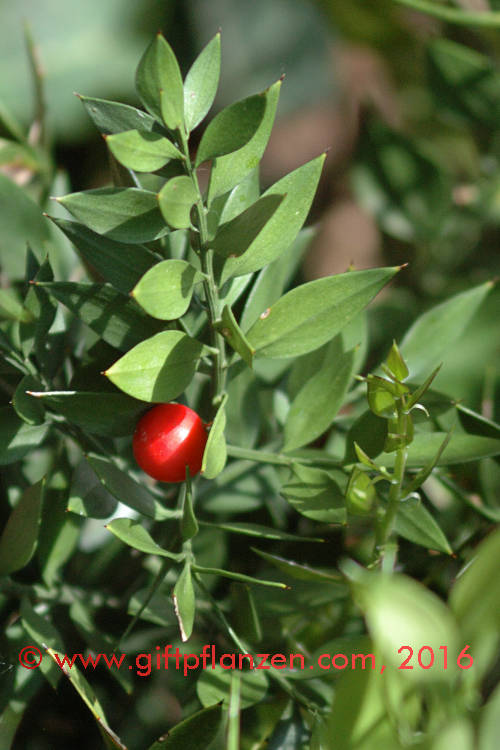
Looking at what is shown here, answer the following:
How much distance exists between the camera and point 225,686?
0.35 m

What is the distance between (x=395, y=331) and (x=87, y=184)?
0.54 metres

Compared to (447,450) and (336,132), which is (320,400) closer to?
(447,450)

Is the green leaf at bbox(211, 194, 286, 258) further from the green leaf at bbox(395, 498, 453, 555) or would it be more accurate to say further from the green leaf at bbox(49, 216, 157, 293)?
the green leaf at bbox(395, 498, 453, 555)

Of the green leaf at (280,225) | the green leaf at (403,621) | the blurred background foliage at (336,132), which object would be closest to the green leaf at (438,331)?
the blurred background foliage at (336,132)

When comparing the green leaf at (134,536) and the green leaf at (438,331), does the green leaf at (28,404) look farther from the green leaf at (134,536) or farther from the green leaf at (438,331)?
the green leaf at (438,331)

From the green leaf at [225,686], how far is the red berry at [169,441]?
104 millimetres

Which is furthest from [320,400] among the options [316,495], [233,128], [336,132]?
[336,132]

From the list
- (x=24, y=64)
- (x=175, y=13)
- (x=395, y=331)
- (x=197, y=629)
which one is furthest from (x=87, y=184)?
(x=197, y=629)

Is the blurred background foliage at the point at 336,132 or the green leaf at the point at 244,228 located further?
the blurred background foliage at the point at 336,132

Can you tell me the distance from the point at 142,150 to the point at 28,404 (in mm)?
132

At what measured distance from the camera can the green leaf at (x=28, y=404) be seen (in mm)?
319

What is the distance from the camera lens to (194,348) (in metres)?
0.31

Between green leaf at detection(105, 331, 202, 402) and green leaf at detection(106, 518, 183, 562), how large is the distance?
0.18 ft

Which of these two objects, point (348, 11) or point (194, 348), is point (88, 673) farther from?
point (348, 11)
